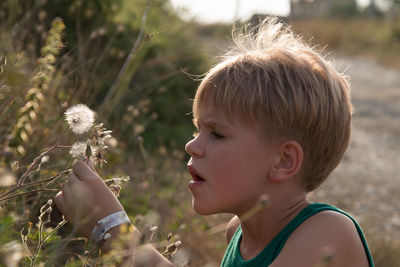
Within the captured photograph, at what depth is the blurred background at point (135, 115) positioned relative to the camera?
2.16 meters

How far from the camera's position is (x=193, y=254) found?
310 cm

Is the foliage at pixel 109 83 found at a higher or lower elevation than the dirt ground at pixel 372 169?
higher

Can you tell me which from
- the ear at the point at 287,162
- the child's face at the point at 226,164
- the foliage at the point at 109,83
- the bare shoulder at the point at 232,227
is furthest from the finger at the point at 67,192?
the bare shoulder at the point at 232,227

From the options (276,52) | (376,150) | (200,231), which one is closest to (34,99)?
(276,52)

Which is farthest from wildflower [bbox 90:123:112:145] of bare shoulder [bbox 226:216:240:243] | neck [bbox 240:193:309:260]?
bare shoulder [bbox 226:216:240:243]

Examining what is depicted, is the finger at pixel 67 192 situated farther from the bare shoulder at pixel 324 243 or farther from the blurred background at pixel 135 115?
the bare shoulder at pixel 324 243

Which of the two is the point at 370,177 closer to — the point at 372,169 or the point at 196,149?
the point at 372,169

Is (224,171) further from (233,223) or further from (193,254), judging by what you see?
(193,254)

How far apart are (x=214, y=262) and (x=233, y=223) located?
68 cm

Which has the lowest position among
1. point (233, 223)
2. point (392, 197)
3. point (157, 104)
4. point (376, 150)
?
point (376, 150)

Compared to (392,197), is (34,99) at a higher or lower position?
higher

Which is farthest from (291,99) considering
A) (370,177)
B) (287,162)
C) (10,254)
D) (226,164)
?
(370,177)

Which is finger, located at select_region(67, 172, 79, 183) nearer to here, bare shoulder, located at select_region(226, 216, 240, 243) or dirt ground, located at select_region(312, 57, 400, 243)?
bare shoulder, located at select_region(226, 216, 240, 243)

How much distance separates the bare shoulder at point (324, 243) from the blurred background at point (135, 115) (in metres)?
0.34
